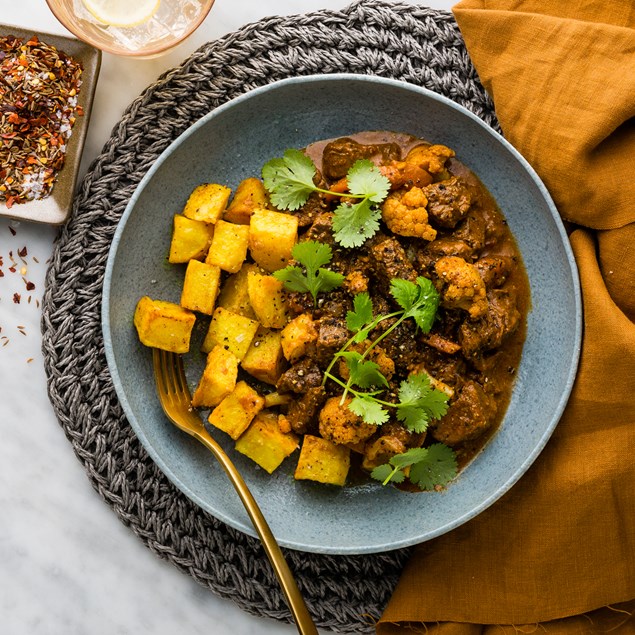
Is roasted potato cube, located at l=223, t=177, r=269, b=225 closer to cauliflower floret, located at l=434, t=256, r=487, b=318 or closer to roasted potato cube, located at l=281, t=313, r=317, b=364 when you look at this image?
roasted potato cube, located at l=281, t=313, r=317, b=364

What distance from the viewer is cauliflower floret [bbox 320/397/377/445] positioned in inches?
130

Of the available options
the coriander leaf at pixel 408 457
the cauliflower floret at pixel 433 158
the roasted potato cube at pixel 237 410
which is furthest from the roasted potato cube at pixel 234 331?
the cauliflower floret at pixel 433 158

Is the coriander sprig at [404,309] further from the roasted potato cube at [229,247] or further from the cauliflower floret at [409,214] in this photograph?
the roasted potato cube at [229,247]

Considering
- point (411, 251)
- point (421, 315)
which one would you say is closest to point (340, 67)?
point (411, 251)

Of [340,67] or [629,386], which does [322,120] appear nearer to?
[340,67]

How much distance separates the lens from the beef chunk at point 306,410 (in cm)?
340

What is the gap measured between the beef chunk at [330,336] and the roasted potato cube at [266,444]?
1.43ft

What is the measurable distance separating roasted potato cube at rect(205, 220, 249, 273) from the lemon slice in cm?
121

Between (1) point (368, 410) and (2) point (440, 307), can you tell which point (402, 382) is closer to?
(1) point (368, 410)

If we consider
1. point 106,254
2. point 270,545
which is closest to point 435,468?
point 270,545

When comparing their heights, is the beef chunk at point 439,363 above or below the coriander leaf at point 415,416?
above

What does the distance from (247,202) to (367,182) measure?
592 millimetres

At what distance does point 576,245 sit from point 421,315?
90 centimetres

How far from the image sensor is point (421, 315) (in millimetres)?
3332
